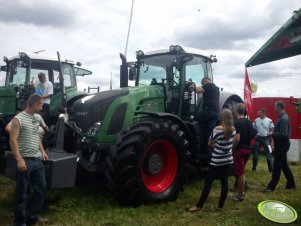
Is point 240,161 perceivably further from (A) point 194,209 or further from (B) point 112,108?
(B) point 112,108

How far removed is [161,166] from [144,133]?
2.70 feet

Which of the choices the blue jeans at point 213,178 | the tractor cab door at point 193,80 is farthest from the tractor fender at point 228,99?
the blue jeans at point 213,178

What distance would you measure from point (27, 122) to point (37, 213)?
119 centimetres

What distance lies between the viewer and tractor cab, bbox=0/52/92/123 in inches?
370

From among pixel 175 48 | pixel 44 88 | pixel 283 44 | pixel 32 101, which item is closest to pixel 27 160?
pixel 32 101

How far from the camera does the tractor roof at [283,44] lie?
4.13 meters

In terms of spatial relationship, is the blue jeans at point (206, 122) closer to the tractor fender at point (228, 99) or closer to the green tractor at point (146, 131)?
the green tractor at point (146, 131)

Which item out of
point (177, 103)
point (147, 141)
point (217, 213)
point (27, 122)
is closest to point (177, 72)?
point (177, 103)

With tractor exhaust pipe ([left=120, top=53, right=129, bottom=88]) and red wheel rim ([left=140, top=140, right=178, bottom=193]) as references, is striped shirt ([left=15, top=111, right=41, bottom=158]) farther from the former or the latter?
tractor exhaust pipe ([left=120, top=53, right=129, bottom=88])

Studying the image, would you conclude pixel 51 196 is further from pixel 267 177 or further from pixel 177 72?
pixel 267 177

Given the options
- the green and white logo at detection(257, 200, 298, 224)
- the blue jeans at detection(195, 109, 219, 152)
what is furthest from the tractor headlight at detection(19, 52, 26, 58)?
the green and white logo at detection(257, 200, 298, 224)

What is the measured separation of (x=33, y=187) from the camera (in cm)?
482

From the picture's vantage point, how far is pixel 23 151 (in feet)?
15.2

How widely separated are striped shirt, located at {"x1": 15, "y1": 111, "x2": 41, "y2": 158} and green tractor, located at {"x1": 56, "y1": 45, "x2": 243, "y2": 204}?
4.01ft
